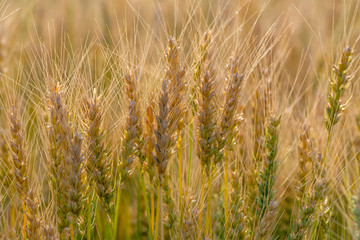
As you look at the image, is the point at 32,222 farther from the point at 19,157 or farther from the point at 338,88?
the point at 338,88

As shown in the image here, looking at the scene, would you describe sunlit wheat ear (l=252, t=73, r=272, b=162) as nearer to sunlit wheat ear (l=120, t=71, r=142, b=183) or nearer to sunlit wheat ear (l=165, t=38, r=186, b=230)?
sunlit wheat ear (l=165, t=38, r=186, b=230)

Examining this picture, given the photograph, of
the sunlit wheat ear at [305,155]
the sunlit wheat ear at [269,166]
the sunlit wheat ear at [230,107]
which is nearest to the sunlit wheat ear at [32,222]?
the sunlit wheat ear at [230,107]

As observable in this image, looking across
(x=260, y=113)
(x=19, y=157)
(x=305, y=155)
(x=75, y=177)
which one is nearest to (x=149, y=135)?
(x=75, y=177)

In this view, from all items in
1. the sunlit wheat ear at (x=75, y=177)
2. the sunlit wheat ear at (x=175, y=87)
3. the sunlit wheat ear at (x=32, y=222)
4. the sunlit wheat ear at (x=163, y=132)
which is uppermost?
the sunlit wheat ear at (x=175, y=87)

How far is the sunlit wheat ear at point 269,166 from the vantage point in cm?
195

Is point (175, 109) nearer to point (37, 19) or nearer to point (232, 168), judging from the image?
point (232, 168)

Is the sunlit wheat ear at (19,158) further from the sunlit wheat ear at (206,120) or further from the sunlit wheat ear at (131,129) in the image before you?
the sunlit wheat ear at (206,120)

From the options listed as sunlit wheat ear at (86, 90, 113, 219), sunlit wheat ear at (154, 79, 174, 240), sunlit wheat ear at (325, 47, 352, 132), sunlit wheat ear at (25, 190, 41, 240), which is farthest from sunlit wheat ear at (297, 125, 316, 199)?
sunlit wheat ear at (25, 190, 41, 240)

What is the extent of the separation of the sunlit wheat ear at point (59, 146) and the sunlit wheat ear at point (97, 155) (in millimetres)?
92

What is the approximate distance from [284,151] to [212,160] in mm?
479

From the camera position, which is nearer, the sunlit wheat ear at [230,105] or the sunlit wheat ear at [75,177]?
the sunlit wheat ear at [75,177]

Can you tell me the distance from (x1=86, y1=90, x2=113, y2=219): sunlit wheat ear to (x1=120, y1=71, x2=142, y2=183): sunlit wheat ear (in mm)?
77

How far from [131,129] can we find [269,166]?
0.61m

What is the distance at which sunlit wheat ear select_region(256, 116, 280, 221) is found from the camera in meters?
1.95
